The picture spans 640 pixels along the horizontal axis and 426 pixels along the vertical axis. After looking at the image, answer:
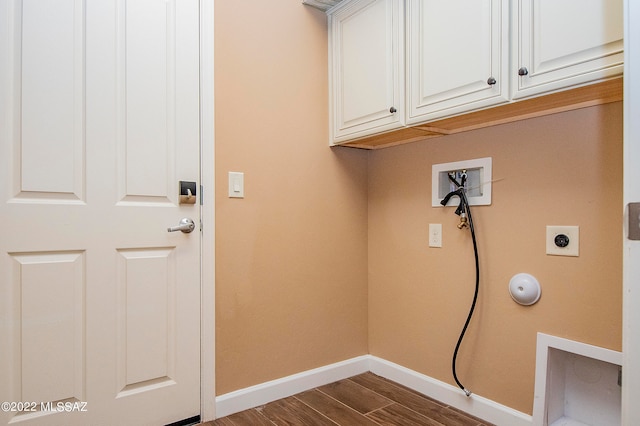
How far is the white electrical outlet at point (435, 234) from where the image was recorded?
205 cm

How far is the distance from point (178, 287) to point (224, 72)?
103cm

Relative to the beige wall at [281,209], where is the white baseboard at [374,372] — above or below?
below

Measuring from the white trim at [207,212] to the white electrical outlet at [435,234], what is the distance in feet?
3.62

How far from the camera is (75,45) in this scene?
1.56m

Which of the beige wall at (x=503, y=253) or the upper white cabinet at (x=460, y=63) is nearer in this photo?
the upper white cabinet at (x=460, y=63)

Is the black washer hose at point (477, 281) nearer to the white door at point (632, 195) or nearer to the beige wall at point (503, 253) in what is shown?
the beige wall at point (503, 253)

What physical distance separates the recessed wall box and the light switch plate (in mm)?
974

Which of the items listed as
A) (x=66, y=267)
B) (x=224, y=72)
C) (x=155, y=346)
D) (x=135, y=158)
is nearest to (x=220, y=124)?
(x=224, y=72)

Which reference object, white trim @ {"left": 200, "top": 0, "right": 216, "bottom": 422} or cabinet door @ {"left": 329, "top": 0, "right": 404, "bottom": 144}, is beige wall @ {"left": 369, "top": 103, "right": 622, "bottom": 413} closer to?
cabinet door @ {"left": 329, "top": 0, "right": 404, "bottom": 144}

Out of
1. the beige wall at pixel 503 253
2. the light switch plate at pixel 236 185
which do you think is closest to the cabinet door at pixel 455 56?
the beige wall at pixel 503 253

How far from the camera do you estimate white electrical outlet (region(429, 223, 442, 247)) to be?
6.73ft

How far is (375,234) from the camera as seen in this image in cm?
242

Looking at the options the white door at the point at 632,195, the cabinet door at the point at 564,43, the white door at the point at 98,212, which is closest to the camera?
the white door at the point at 632,195

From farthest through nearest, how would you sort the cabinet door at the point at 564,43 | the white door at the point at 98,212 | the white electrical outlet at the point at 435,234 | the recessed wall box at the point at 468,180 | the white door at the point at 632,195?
1. the white electrical outlet at the point at 435,234
2. the recessed wall box at the point at 468,180
3. the white door at the point at 98,212
4. the cabinet door at the point at 564,43
5. the white door at the point at 632,195
